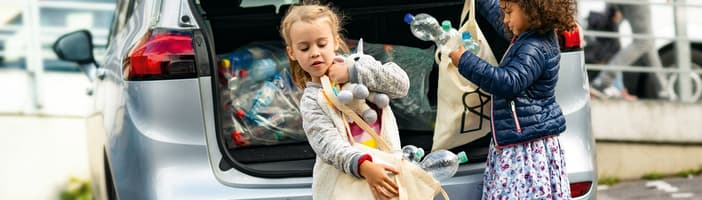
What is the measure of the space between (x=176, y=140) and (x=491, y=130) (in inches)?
37.8

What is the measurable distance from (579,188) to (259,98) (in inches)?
45.9

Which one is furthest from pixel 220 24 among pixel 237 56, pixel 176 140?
pixel 176 140

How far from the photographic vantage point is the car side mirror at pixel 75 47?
5.43 meters

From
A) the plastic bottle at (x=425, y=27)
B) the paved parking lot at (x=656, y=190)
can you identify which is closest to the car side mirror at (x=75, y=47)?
the plastic bottle at (x=425, y=27)

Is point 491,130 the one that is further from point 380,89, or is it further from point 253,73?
point 253,73

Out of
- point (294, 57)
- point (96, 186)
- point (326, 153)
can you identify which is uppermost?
point (294, 57)

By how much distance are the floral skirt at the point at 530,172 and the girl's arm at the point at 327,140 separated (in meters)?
0.62

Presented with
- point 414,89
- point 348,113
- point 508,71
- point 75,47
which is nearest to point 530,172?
point 508,71

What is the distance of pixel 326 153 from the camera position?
337 cm

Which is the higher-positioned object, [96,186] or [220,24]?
[220,24]

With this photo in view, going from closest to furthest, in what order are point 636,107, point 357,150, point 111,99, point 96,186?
point 357,150, point 111,99, point 96,186, point 636,107

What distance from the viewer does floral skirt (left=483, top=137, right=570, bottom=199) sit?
3779 mm

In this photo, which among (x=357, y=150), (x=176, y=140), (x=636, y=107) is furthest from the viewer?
(x=636, y=107)

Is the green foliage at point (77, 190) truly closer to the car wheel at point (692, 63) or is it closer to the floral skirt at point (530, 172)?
the car wheel at point (692, 63)
